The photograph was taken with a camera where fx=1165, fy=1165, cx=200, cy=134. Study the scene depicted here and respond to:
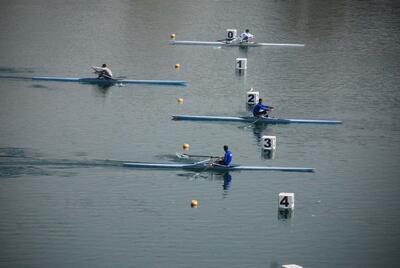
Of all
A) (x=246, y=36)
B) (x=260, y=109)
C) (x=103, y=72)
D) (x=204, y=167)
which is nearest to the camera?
(x=204, y=167)

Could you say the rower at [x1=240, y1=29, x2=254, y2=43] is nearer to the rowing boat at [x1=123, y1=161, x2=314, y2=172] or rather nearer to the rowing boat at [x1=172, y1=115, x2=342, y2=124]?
the rowing boat at [x1=172, y1=115, x2=342, y2=124]

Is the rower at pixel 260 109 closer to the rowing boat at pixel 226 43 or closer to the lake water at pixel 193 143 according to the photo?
the lake water at pixel 193 143

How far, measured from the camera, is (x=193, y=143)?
40531 mm

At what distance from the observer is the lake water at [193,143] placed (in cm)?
3136

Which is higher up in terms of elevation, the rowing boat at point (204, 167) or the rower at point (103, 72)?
the rower at point (103, 72)

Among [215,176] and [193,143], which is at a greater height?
[193,143]

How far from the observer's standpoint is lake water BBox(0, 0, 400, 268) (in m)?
31.4

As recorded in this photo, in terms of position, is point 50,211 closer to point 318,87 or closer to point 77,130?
point 77,130

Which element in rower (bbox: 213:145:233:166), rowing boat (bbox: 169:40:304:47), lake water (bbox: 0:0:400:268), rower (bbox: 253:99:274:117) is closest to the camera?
lake water (bbox: 0:0:400:268)

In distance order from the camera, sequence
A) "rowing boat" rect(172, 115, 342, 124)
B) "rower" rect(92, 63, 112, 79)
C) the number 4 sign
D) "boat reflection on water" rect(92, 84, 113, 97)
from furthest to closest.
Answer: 1. "rower" rect(92, 63, 112, 79)
2. "boat reflection on water" rect(92, 84, 113, 97)
3. "rowing boat" rect(172, 115, 342, 124)
4. the number 4 sign

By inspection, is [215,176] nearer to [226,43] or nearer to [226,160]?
[226,160]

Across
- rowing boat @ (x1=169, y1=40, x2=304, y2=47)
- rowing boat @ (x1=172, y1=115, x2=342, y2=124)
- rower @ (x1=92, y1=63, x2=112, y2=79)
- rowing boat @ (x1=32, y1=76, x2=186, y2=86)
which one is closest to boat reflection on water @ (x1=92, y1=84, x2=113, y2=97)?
rowing boat @ (x1=32, y1=76, x2=186, y2=86)

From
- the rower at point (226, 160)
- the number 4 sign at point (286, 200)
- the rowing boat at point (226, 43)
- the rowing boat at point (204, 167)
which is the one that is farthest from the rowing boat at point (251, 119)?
the rowing boat at point (226, 43)

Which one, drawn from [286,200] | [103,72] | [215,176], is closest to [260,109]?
[215,176]
